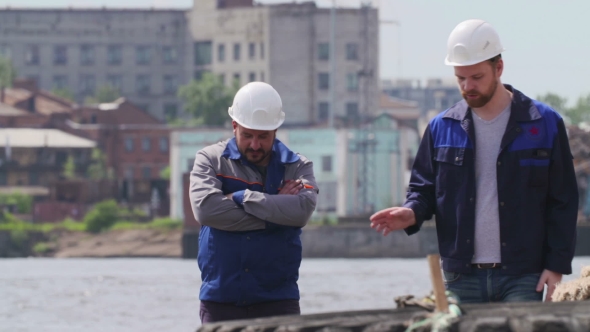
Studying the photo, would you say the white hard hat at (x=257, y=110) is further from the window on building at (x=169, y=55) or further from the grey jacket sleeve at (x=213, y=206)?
the window on building at (x=169, y=55)

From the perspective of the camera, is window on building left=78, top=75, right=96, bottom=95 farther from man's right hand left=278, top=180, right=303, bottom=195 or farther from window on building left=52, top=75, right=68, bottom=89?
man's right hand left=278, top=180, right=303, bottom=195

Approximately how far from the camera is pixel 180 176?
8738 centimetres

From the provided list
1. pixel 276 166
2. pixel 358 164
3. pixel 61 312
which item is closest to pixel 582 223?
pixel 358 164

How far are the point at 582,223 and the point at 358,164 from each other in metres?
12.6

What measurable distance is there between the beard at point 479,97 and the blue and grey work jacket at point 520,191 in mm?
85

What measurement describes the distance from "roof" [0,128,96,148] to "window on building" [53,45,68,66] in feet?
87.8

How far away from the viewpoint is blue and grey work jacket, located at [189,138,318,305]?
6637 millimetres

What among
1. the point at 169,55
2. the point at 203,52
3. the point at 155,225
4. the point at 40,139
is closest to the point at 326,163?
the point at 155,225

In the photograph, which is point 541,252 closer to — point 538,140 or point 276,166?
point 538,140

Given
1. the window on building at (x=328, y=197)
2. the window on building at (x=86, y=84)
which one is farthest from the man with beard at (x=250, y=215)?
the window on building at (x=86, y=84)

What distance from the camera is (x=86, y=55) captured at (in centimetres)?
12862

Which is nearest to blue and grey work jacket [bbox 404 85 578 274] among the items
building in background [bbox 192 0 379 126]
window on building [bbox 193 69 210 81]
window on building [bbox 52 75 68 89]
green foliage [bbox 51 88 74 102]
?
building in background [bbox 192 0 379 126]

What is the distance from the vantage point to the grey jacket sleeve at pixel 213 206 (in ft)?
21.9

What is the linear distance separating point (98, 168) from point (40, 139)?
13.5 ft
